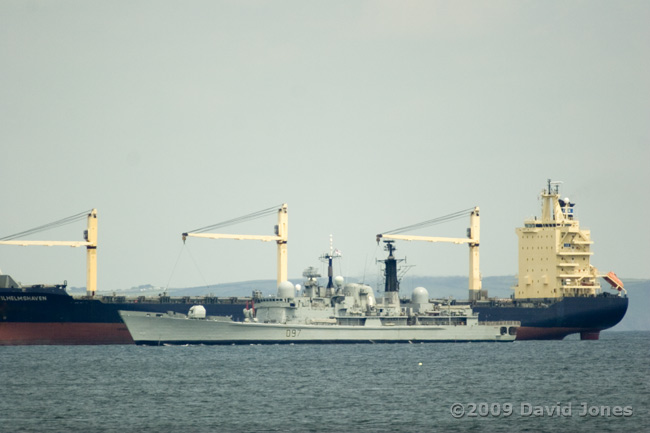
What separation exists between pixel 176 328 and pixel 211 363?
15.4 metres

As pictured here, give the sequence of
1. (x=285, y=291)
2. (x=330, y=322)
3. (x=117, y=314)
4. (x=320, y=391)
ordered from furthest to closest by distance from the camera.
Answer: (x=117, y=314) → (x=285, y=291) → (x=330, y=322) → (x=320, y=391)

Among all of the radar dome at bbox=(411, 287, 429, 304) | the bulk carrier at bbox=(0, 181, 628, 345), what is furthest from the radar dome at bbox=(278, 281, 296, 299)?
the radar dome at bbox=(411, 287, 429, 304)

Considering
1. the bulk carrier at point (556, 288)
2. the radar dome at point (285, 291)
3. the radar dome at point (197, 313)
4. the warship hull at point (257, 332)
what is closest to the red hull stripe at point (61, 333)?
the warship hull at point (257, 332)

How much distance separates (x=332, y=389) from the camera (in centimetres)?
5419

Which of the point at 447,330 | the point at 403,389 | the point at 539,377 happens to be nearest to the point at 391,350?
the point at 447,330

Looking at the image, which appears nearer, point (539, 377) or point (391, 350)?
→ point (539, 377)

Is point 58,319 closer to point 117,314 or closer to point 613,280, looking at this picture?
point 117,314

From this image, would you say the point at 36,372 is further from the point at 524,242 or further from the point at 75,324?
the point at 524,242

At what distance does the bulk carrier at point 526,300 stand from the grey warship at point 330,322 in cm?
575

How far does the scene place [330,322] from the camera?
290 feet

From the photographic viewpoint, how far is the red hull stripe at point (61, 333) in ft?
290

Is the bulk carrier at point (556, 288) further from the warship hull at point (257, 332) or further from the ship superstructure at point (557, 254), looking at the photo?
the warship hull at point (257, 332)

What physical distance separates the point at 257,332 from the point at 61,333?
56.7ft

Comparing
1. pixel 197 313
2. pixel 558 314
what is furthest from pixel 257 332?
pixel 558 314
